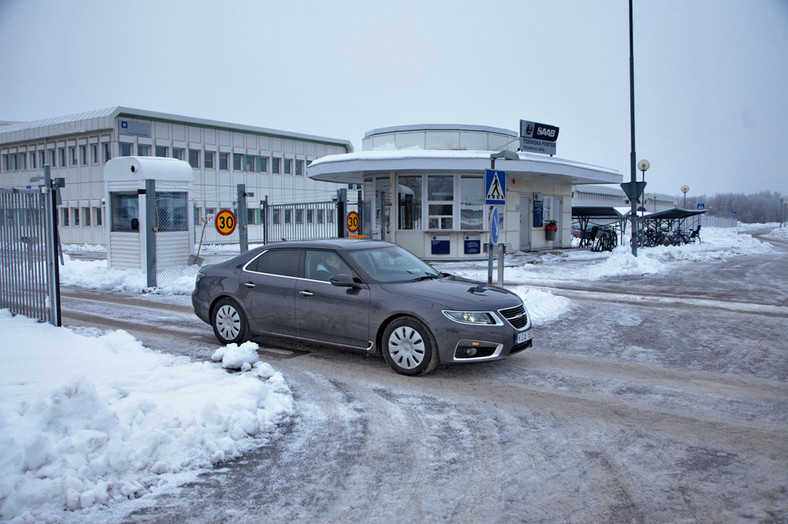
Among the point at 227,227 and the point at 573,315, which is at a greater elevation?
the point at 227,227

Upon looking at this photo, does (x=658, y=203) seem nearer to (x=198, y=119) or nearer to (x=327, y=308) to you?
(x=198, y=119)

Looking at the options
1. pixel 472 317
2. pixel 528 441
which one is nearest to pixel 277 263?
pixel 472 317

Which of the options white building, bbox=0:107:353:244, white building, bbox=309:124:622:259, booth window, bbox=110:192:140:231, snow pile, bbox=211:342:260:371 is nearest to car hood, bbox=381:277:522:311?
snow pile, bbox=211:342:260:371

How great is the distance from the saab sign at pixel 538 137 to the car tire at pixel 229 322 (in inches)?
708

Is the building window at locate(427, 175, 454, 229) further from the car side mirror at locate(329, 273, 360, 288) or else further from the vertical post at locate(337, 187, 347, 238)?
the car side mirror at locate(329, 273, 360, 288)

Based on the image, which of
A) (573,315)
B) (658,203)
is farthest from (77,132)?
(658,203)

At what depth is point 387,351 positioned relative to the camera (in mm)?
6781

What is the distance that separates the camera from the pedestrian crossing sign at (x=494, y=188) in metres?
11.7

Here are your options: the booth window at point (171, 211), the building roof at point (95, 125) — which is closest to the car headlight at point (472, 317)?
the booth window at point (171, 211)

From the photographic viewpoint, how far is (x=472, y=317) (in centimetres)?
652

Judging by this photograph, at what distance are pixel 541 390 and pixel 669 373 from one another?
1.91 meters

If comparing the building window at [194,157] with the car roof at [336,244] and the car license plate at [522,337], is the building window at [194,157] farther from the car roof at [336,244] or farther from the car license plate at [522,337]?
the car license plate at [522,337]

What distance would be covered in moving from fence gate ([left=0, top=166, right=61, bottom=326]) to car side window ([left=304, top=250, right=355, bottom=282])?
10.8 feet

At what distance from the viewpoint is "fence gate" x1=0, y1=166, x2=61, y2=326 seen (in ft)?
25.6
